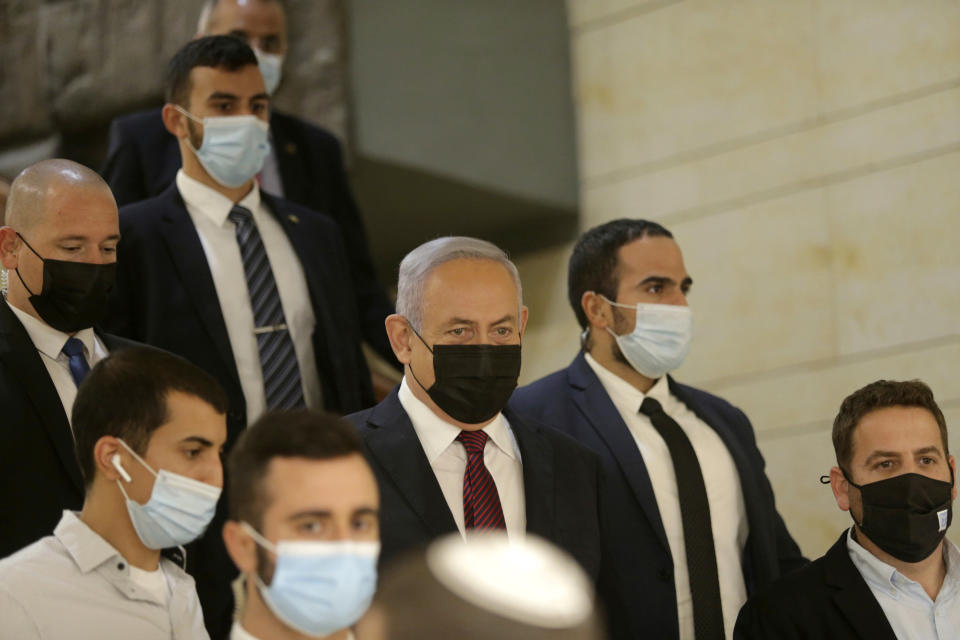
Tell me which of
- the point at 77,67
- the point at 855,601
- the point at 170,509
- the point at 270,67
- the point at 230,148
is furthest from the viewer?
the point at 77,67

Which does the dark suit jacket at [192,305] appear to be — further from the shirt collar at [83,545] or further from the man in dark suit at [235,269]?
the shirt collar at [83,545]

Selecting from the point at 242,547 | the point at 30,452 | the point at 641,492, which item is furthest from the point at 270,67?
the point at 242,547

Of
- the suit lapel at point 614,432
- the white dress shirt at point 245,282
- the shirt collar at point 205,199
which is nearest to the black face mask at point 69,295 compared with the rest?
the white dress shirt at point 245,282

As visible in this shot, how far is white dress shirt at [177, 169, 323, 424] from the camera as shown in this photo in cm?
468

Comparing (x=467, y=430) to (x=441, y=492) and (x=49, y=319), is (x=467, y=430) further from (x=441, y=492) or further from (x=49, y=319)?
(x=49, y=319)

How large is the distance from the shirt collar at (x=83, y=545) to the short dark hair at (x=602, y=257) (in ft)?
7.06

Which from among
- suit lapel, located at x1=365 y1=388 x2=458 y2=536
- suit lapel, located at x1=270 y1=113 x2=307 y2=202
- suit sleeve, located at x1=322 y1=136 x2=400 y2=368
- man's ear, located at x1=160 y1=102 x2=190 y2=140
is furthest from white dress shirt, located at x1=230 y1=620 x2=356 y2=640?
suit lapel, located at x1=270 y1=113 x2=307 y2=202

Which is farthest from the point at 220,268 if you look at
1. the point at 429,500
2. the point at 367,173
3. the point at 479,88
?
the point at 479,88

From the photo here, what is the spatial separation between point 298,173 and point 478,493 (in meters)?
2.22

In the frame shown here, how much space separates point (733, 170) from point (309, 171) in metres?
2.62

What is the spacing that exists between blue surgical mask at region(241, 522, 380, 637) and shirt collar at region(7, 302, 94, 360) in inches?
55.8

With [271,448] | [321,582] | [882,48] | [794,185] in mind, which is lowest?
[321,582]

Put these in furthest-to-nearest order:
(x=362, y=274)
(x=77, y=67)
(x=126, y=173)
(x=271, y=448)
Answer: (x=77, y=67)
(x=362, y=274)
(x=126, y=173)
(x=271, y=448)

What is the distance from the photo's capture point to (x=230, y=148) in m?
4.91
